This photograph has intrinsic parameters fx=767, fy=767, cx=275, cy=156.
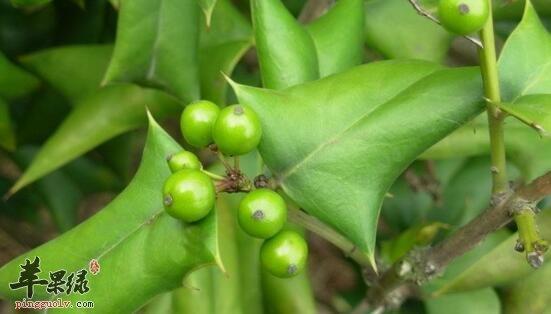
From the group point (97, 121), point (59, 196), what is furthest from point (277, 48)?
point (59, 196)

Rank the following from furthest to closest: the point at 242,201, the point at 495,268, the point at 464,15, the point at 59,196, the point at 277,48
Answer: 1. the point at 59,196
2. the point at 495,268
3. the point at 277,48
4. the point at 242,201
5. the point at 464,15

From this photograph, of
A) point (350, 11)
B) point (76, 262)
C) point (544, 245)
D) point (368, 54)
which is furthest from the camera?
point (368, 54)

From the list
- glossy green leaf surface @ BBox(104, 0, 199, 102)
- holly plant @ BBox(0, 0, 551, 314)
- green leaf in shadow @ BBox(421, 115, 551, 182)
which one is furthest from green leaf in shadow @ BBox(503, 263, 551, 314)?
glossy green leaf surface @ BBox(104, 0, 199, 102)

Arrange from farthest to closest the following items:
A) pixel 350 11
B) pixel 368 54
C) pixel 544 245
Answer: pixel 368 54, pixel 350 11, pixel 544 245

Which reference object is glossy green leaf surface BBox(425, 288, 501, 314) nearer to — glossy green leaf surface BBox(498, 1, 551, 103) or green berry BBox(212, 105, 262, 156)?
glossy green leaf surface BBox(498, 1, 551, 103)

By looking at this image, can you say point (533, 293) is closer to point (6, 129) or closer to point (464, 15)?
point (464, 15)

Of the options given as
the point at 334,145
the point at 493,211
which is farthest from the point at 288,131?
the point at 493,211

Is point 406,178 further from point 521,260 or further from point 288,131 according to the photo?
point 288,131

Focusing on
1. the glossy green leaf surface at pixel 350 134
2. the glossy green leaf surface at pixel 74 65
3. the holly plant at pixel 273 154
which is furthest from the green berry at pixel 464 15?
the glossy green leaf surface at pixel 74 65
